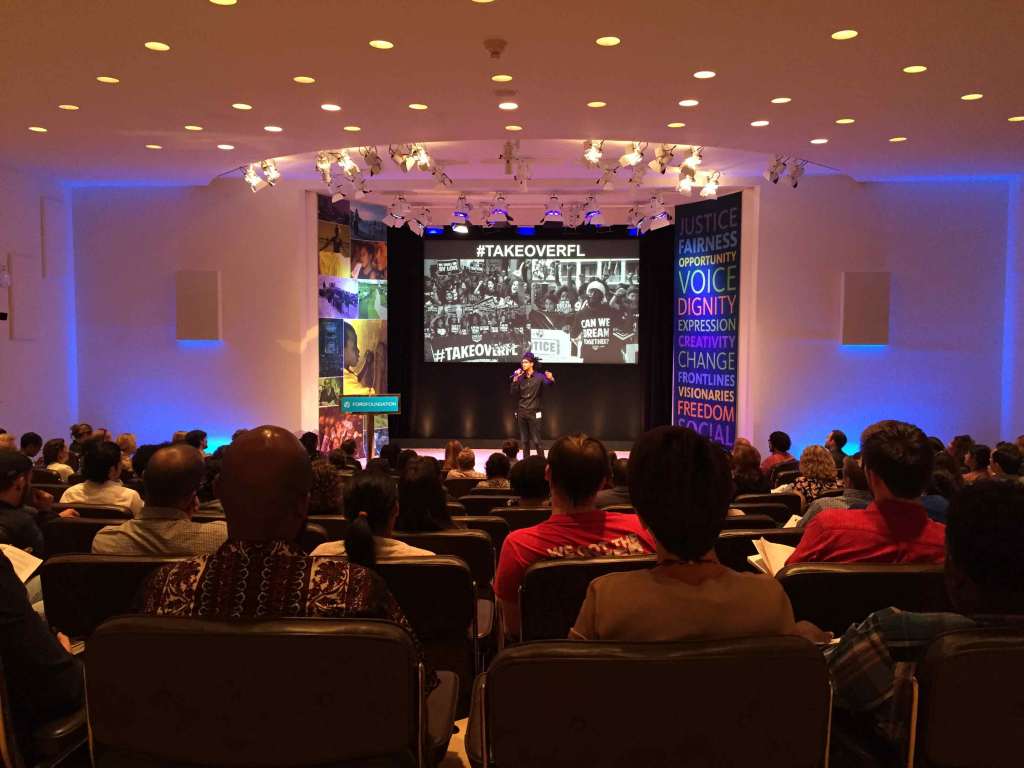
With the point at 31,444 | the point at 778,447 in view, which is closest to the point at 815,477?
the point at 778,447

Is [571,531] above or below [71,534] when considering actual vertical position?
above

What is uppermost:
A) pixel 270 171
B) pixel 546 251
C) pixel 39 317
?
pixel 270 171

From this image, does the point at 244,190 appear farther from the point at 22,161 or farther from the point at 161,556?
the point at 161,556

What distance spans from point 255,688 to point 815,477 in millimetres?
4389

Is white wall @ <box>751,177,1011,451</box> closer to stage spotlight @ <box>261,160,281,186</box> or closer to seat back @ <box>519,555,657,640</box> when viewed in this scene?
stage spotlight @ <box>261,160,281,186</box>

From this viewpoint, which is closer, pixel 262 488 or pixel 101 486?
pixel 262 488

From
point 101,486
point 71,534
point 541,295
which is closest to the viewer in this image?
point 71,534

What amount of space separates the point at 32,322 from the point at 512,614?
9.99 metres

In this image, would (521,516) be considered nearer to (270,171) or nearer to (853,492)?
(853,492)

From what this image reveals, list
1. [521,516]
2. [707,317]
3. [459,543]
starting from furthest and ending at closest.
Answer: [707,317] < [521,516] < [459,543]

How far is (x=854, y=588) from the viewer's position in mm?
2223

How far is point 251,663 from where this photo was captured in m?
1.43

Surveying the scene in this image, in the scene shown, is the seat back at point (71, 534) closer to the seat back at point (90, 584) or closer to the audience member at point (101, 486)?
the seat back at point (90, 584)

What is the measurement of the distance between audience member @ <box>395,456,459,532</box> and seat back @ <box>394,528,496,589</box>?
0.09 m
